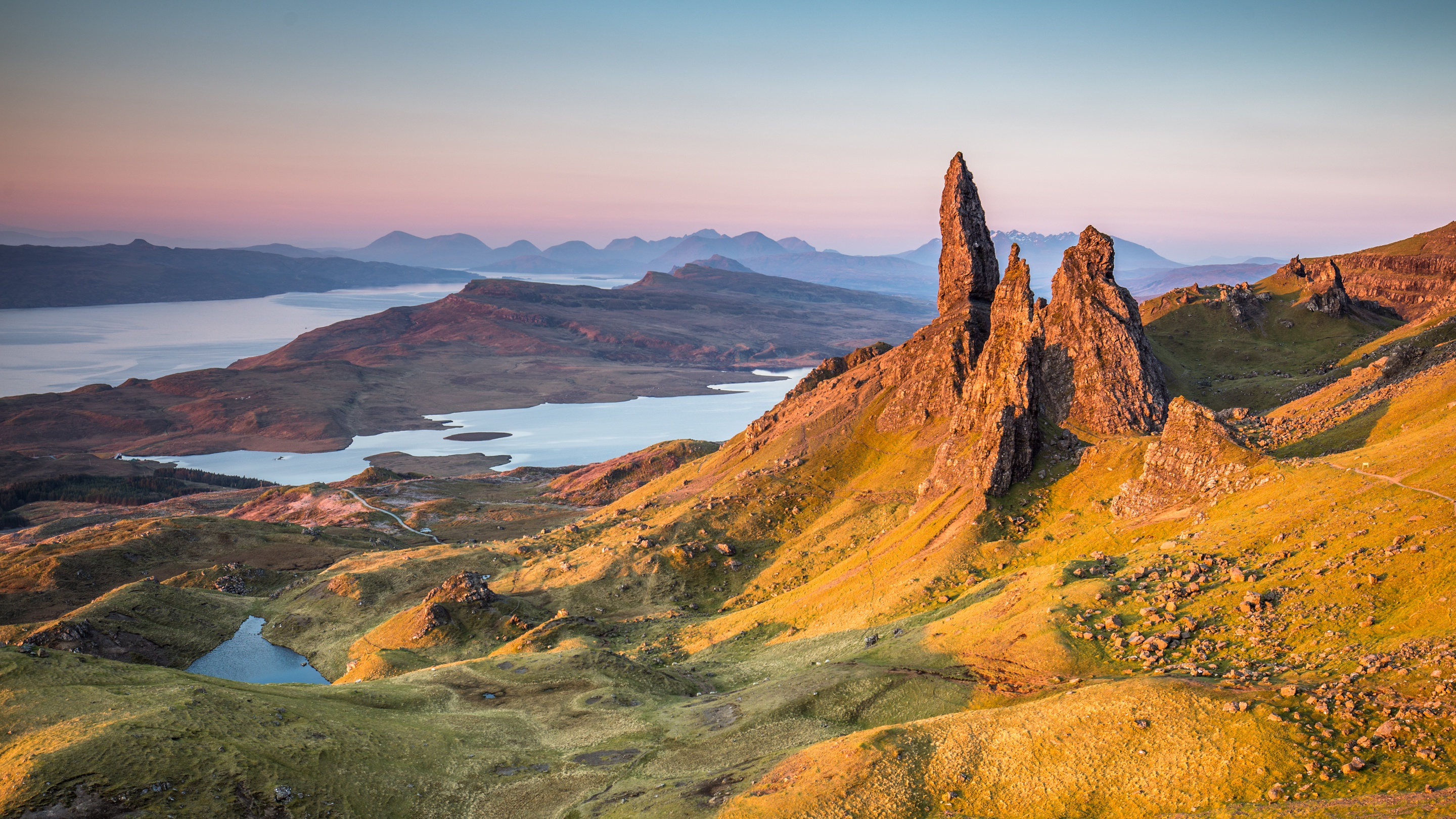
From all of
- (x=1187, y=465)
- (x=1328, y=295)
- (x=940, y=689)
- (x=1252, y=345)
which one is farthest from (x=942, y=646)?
(x=1328, y=295)

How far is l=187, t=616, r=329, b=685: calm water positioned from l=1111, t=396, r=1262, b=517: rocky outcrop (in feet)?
300

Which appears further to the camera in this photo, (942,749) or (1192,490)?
(1192,490)

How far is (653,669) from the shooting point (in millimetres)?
74312

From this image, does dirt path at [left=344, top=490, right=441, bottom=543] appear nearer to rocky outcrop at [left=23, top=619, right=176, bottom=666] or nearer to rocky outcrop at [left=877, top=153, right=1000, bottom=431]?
rocky outcrop at [left=23, top=619, right=176, bottom=666]

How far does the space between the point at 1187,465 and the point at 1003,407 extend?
21.7 m

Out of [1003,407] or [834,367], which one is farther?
[834,367]

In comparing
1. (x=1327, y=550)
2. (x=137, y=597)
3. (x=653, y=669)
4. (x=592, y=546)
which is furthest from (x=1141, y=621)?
(x=137, y=597)

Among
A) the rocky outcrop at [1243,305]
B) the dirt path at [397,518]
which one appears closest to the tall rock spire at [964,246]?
the rocky outcrop at [1243,305]

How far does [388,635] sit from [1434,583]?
326ft

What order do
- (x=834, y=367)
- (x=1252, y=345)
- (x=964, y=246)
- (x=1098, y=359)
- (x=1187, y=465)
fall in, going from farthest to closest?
(x=834, y=367)
(x=1252, y=345)
(x=964, y=246)
(x=1098, y=359)
(x=1187, y=465)

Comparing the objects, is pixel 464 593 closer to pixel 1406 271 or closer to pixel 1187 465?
pixel 1187 465

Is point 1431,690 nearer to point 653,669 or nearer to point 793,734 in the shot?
point 793,734

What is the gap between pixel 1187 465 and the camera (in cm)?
6856

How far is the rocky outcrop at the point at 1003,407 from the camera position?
3359 inches
